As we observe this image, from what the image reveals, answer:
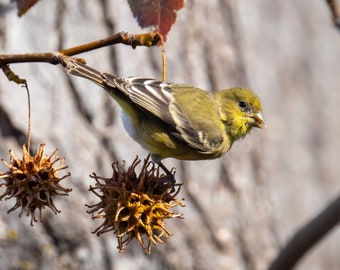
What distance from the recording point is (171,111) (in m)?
3.64

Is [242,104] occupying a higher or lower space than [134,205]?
higher

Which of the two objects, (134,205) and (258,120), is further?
(258,120)

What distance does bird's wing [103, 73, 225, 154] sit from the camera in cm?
338

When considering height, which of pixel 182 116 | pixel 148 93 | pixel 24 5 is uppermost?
pixel 24 5

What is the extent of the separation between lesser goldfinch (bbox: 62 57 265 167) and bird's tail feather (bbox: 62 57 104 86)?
0.19 meters

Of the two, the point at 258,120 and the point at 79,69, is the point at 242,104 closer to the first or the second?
the point at 258,120

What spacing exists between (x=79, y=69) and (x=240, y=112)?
1.48 m

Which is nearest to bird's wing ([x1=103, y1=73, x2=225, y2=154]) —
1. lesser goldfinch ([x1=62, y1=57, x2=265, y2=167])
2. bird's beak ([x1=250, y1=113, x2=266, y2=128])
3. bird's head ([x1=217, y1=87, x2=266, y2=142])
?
lesser goldfinch ([x1=62, y1=57, x2=265, y2=167])

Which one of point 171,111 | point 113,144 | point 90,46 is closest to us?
point 90,46

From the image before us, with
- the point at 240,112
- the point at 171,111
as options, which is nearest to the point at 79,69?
the point at 171,111

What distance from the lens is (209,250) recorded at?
16.1 ft

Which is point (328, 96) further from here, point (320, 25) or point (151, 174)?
point (151, 174)

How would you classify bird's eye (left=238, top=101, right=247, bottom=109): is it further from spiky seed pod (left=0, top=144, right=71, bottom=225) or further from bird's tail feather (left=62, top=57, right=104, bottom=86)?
spiky seed pod (left=0, top=144, right=71, bottom=225)

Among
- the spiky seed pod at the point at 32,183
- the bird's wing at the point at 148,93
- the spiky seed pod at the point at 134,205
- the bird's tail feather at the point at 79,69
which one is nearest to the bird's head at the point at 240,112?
the bird's wing at the point at 148,93
